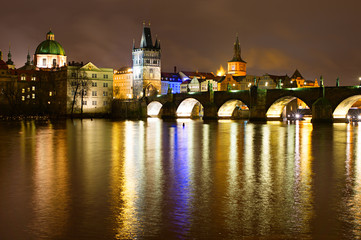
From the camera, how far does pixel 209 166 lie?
17984mm

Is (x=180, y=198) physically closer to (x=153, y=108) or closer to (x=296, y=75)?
(x=153, y=108)

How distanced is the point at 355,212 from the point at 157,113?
110 meters

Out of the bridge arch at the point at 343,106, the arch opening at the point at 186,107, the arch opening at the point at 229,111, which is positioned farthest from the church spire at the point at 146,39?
the bridge arch at the point at 343,106

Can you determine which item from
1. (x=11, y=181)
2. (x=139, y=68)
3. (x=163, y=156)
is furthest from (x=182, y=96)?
(x=11, y=181)

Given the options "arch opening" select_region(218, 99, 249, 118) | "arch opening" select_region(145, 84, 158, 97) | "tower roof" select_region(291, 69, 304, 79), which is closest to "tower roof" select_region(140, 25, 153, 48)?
"arch opening" select_region(145, 84, 158, 97)

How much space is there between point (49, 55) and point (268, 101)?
74721 millimetres

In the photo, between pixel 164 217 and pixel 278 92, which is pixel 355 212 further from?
pixel 278 92

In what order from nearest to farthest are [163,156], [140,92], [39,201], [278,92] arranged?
[39,201]
[163,156]
[278,92]
[140,92]

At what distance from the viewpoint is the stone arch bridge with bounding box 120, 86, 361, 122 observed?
65438mm

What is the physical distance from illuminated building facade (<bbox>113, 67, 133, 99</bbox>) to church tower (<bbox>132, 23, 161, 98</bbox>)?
45.9 feet

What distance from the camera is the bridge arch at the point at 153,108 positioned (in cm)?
11533

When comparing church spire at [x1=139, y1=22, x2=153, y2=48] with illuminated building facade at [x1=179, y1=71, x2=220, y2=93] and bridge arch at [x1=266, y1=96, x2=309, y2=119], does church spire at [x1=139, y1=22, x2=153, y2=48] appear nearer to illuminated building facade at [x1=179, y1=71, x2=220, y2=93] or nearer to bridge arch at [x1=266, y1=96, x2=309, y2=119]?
illuminated building facade at [x1=179, y1=71, x2=220, y2=93]

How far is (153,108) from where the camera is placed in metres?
118

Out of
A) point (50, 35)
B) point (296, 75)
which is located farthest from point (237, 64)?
point (50, 35)
